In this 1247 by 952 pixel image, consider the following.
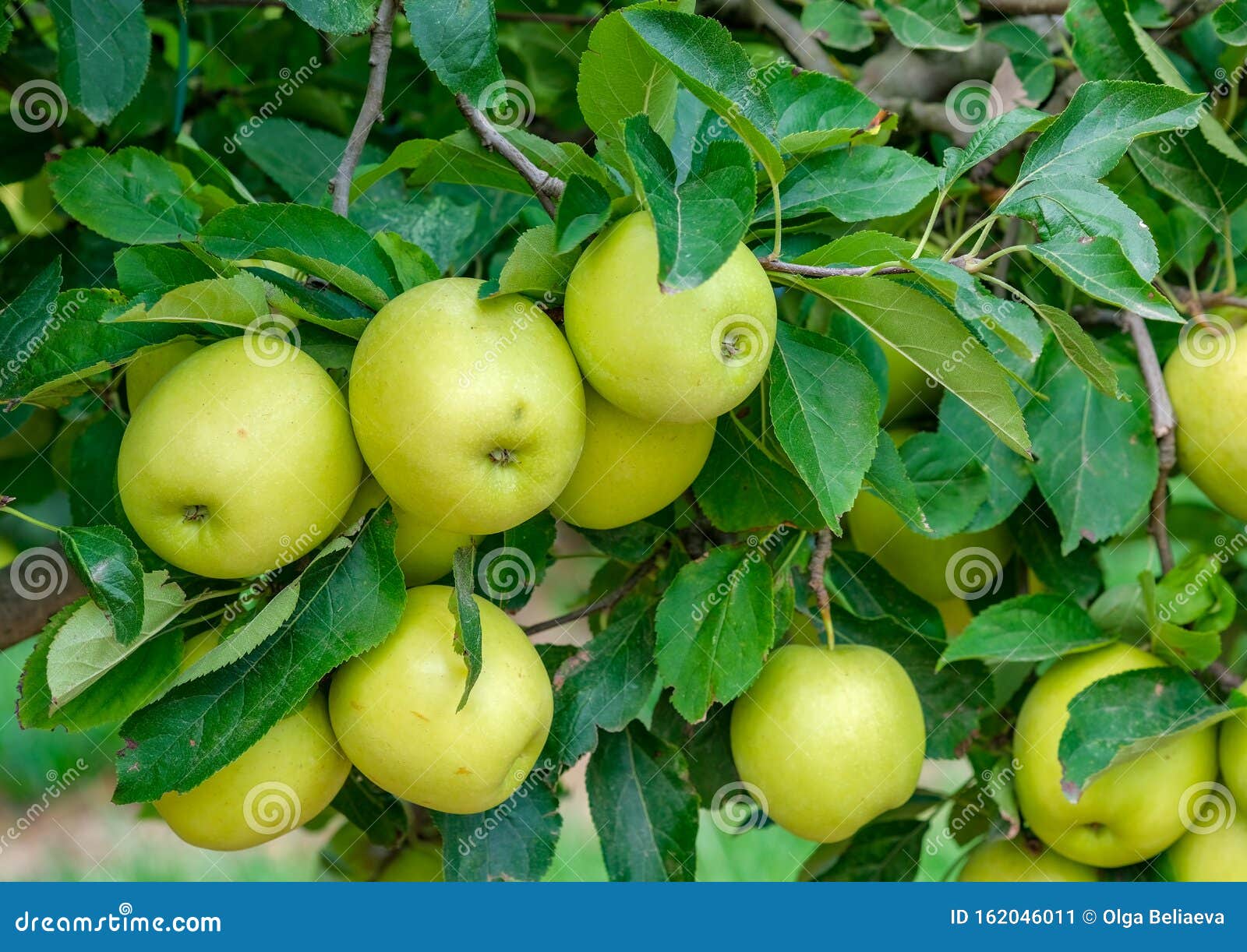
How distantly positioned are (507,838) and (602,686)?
0.61ft

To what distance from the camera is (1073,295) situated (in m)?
1.46

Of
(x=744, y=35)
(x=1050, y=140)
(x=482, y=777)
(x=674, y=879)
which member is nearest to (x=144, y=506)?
(x=482, y=777)

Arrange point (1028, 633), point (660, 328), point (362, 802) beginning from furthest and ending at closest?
point (362, 802)
point (1028, 633)
point (660, 328)

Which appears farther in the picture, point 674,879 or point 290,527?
point 674,879

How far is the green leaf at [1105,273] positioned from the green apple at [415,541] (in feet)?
1.76

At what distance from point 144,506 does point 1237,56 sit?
1421 millimetres

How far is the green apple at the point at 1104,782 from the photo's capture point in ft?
3.95

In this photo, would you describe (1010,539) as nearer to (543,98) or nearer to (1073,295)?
(1073,295)

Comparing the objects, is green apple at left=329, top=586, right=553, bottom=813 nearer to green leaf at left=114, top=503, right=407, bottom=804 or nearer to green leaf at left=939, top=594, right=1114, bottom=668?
green leaf at left=114, top=503, right=407, bottom=804

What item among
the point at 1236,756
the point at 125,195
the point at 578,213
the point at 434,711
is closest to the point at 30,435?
the point at 125,195

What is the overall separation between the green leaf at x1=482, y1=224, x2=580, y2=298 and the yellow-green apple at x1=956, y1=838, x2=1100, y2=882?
0.91 metres

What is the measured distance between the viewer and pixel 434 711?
960 mm

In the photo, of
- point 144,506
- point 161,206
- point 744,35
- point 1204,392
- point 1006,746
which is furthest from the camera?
point 744,35

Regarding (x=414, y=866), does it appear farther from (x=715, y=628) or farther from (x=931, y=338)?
(x=931, y=338)
